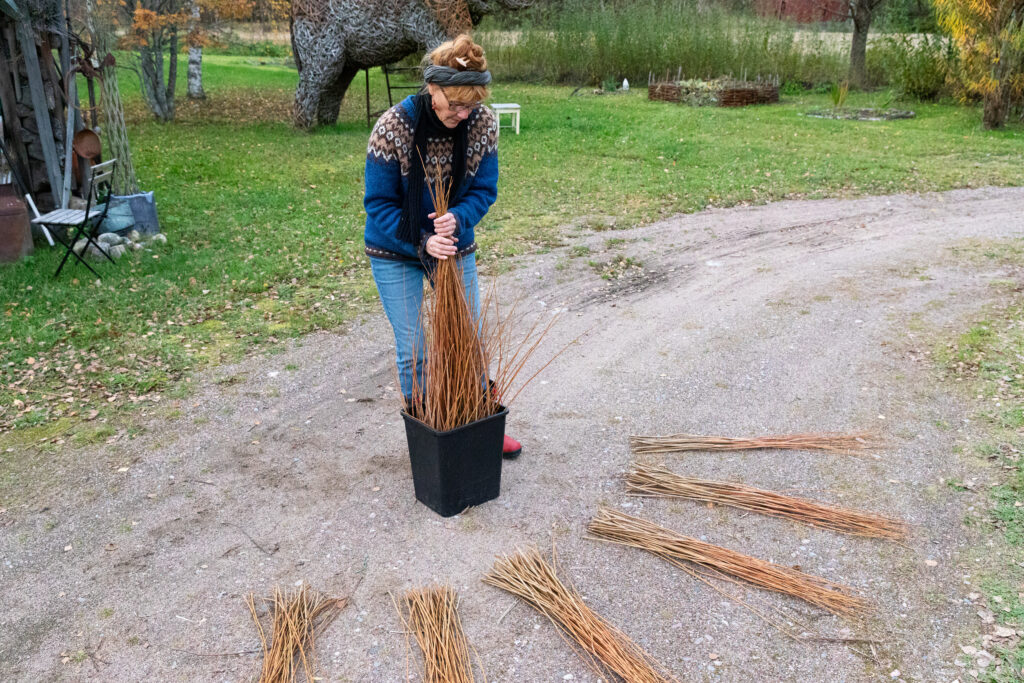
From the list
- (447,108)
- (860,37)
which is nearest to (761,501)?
(447,108)

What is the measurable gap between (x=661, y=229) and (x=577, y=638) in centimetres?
472

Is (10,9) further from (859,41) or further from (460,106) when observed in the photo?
(859,41)

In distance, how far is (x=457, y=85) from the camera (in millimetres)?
2363

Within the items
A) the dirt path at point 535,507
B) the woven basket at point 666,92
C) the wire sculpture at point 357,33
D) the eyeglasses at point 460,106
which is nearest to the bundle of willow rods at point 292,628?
the dirt path at point 535,507

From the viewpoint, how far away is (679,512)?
9.19 feet

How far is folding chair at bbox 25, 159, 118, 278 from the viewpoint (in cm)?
536

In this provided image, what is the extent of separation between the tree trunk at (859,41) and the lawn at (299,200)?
1.48 m

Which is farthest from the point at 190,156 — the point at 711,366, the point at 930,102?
the point at 930,102

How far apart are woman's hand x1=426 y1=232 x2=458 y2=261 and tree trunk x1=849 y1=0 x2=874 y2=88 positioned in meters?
14.7

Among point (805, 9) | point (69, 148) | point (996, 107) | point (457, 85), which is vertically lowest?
point (996, 107)

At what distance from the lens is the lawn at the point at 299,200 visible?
4.07 metres

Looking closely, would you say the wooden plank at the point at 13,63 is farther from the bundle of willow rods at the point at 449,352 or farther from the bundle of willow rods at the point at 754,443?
the bundle of willow rods at the point at 754,443

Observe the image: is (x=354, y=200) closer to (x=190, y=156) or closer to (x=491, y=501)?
(x=190, y=156)

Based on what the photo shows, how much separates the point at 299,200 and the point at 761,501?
19.3 feet
